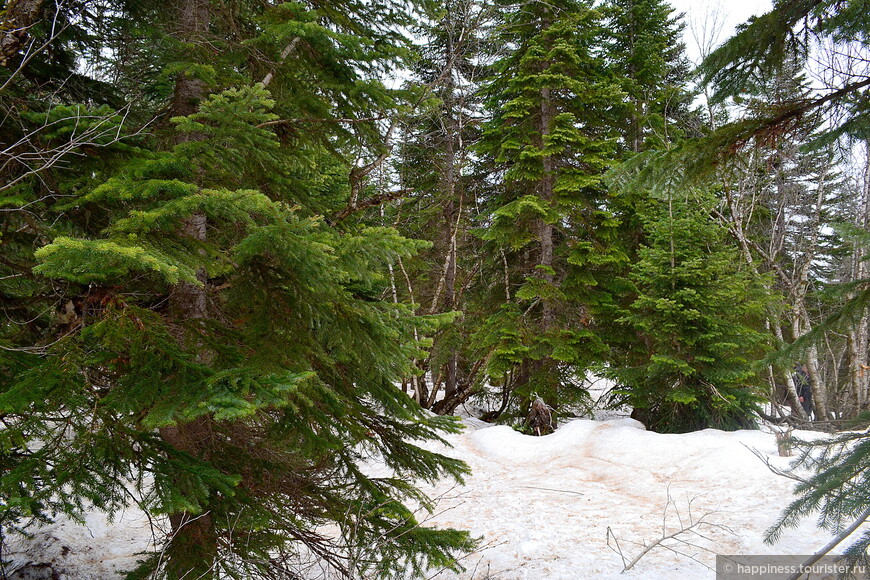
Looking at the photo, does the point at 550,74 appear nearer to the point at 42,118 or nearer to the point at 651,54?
the point at 651,54

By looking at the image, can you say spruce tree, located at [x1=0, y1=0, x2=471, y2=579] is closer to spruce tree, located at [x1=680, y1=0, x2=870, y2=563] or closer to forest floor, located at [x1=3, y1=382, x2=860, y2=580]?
forest floor, located at [x1=3, y1=382, x2=860, y2=580]

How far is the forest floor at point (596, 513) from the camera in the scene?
5.16 metres

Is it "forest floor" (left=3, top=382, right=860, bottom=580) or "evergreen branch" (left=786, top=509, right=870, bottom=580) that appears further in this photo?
"forest floor" (left=3, top=382, right=860, bottom=580)

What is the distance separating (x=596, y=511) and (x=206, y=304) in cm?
554

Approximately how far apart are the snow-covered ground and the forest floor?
0.06ft

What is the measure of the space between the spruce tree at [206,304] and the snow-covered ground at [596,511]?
173 centimetres

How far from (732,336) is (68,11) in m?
10.3

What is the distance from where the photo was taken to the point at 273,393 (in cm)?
247

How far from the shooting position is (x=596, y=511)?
6.56 meters

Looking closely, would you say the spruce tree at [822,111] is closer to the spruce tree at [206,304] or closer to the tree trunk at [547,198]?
the spruce tree at [206,304]

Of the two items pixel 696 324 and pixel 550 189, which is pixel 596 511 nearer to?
pixel 696 324

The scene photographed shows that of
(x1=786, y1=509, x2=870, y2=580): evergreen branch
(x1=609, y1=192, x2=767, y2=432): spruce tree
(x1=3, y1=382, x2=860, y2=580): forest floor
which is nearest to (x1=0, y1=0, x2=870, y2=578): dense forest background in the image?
(x1=786, y1=509, x2=870, y2=580): evergreen branch

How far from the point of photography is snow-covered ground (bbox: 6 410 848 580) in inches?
204

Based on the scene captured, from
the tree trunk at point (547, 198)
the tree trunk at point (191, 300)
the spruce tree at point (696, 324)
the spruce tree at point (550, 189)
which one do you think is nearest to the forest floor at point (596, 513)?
the spruce tree at point (696, 324)
